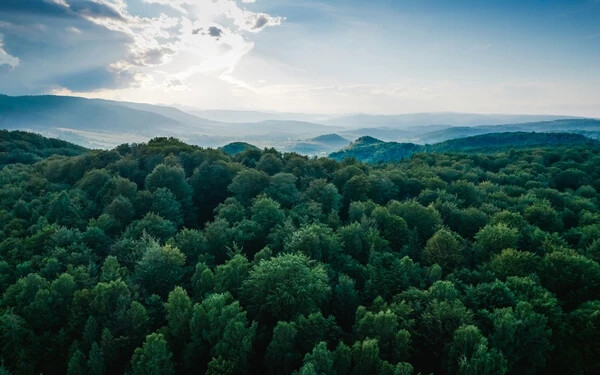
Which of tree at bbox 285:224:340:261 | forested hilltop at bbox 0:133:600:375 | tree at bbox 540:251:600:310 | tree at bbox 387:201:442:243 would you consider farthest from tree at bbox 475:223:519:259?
tree at bbox 285:224:340:261

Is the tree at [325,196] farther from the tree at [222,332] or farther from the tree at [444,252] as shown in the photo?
the tree at [222,332]

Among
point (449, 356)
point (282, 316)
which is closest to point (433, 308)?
point (449, 356)

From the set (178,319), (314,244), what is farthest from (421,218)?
(178,319)

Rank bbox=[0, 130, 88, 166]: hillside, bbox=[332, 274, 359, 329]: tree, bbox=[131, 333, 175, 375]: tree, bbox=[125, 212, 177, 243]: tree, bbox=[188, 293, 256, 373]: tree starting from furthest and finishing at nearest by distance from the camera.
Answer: bbox=[0, 130, 88, 166]: hillside
bbox=[125, 212, 177, 243]: tree
bbox=[332, 274, 359, 329]: tree
bbox=[188, 293, 256, 373]: tree
bbox=[131, 333, 175, 375]: tree

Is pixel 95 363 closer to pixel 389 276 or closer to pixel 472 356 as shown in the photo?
pixel 389 276

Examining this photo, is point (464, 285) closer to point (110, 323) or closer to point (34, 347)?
point (110, 323)

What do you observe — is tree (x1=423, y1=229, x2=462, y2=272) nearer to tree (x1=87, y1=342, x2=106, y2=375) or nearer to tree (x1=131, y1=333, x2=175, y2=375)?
tree (x1=131, y1=333, x2=175, y2=375)
